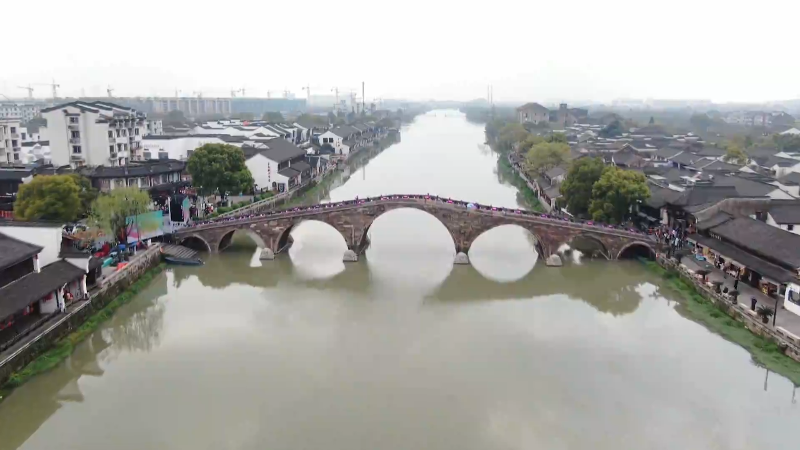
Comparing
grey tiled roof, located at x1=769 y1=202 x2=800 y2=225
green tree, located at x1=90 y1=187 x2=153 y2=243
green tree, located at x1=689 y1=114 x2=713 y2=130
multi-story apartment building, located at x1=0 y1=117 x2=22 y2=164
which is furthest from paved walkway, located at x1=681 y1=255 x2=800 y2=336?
green tree, located at x1=689 y1=114 x2=713 y2=130

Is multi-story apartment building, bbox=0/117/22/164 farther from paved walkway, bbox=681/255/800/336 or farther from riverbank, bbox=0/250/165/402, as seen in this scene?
paved walkway, bbox=681/255/800/336

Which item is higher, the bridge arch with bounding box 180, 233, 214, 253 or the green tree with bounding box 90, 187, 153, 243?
the green tree with bounding box 90, 187, 153, 243

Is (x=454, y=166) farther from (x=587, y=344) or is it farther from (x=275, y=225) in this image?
(x=587, y=344)

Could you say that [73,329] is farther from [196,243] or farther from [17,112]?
[17,112]

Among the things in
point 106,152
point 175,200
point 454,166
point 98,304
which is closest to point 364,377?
point 98,304

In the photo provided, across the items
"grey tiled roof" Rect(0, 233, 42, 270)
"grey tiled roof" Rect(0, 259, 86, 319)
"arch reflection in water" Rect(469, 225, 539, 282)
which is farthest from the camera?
"arch reflection in water" Rect(469, 225, 539, 282)

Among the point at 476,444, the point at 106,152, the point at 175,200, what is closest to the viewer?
the point at 476,444

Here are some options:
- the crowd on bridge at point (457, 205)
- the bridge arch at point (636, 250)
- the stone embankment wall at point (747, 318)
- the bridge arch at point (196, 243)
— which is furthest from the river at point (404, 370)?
the bridge arch at point (196, 243)
